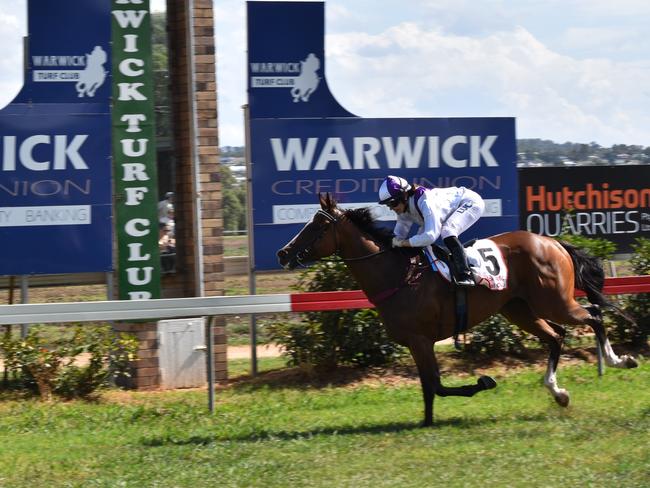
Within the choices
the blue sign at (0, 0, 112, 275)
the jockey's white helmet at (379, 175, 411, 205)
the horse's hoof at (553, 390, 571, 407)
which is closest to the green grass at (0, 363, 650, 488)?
the horse's hoof at (553, 390, 571, 407)

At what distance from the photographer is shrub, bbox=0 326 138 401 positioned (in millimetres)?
10117

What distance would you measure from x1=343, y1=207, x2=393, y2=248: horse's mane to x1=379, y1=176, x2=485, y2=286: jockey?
9 cm

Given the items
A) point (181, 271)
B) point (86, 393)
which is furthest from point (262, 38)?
point (86, 393)

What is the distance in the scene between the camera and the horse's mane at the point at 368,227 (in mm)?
9039

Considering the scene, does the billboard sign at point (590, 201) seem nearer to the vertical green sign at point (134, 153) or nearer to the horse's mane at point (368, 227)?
the horse's mane at point (368, 227)

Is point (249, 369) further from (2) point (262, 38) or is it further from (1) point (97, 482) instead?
(1) point (97, 482)

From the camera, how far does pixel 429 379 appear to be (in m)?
8.60

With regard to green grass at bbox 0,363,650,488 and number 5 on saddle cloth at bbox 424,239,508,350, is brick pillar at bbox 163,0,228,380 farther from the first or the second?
number 5 on saddle cloth at bbox 424,239,508,350

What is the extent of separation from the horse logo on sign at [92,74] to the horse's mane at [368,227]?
3479mm

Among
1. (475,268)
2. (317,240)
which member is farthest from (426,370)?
(317,240)

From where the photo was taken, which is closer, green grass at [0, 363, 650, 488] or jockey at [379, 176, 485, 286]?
green grass at [0, 363, 650, 488]

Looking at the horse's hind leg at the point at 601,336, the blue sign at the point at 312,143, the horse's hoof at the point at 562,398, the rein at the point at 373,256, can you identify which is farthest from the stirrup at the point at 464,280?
the blue sign at the point at 312,143

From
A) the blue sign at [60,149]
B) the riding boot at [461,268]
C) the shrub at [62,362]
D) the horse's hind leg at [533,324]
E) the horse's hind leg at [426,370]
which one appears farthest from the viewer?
the blue sign at [60,149]

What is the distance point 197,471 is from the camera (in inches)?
277
